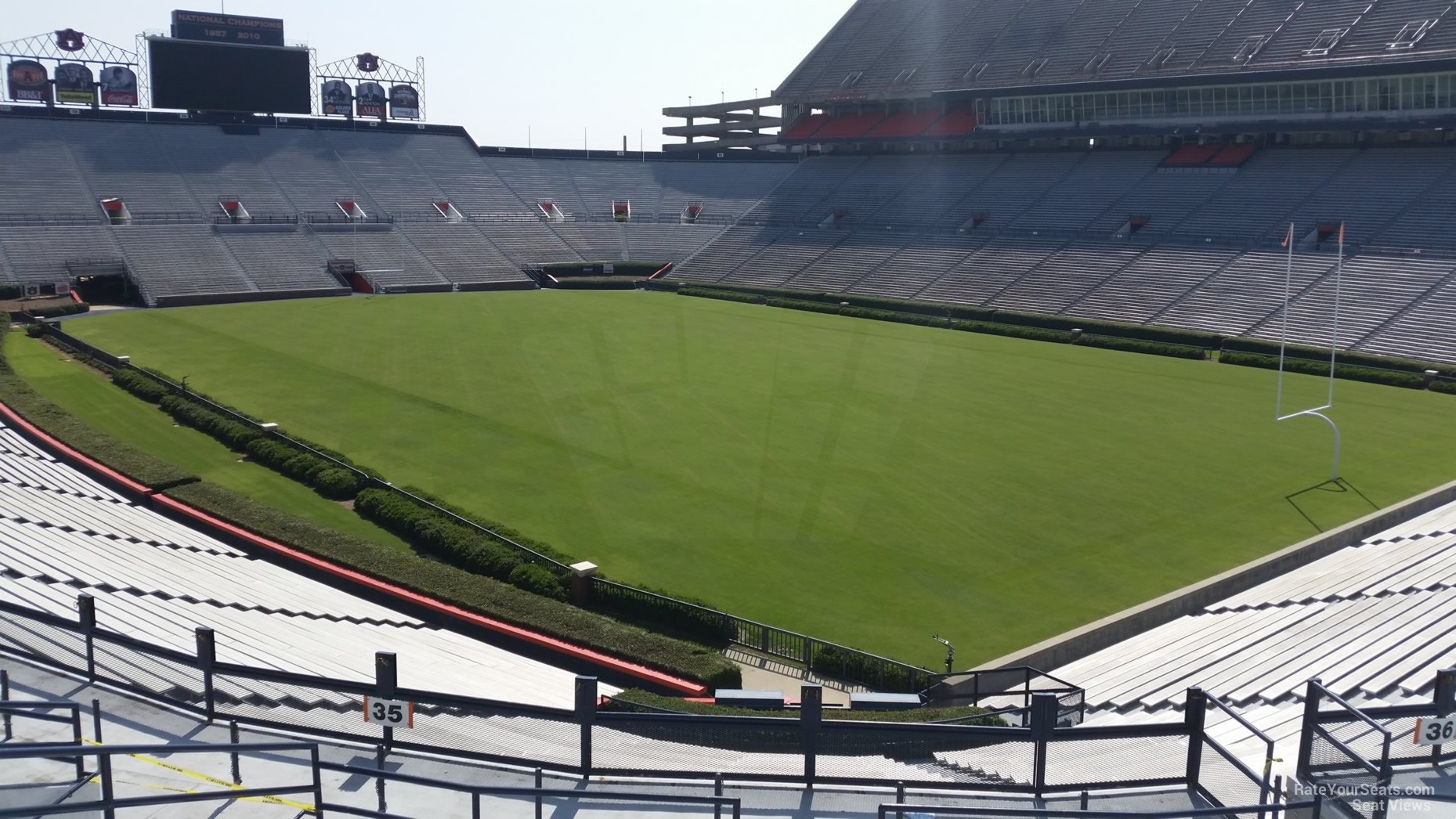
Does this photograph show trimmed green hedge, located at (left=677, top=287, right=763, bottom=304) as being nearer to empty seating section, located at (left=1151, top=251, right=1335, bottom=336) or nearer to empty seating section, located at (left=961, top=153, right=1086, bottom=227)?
empty seating section, located at (left=961, top=153, right=1086, bottom=227)

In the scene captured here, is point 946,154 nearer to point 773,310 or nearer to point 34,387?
point 773,310

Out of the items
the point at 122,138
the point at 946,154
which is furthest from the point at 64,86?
the point at 946,154

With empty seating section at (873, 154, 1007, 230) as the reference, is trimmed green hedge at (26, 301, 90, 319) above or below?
below

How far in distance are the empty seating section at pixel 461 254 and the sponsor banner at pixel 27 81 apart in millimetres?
25285

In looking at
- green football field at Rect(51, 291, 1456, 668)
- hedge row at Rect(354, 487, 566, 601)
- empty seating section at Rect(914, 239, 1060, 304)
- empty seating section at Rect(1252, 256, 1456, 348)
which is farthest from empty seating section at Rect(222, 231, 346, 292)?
empty seating section at Rect(1252, 256, 1456, 348)

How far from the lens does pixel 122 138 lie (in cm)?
7331

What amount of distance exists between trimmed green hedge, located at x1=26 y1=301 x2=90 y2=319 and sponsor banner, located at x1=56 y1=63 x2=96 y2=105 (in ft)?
88.1

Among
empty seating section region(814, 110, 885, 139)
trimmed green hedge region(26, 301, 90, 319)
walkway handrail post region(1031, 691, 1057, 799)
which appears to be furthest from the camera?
empty seating section region(814, 110, 885, 139)

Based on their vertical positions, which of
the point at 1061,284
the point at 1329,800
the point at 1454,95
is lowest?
the point at 1329,800

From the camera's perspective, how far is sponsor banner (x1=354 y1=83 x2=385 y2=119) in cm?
8362

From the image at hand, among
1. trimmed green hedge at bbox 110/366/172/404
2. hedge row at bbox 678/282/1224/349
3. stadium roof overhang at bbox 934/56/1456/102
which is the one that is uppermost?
stadium roof overhang at bbox 934/56/1456/102

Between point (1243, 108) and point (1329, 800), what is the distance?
199 feet

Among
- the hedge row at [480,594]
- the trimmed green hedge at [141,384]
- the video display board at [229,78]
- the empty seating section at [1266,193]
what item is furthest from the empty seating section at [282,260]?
the empty seating section at [1266,193]

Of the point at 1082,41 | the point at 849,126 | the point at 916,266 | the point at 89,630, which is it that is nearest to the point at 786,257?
the point at 916,266
